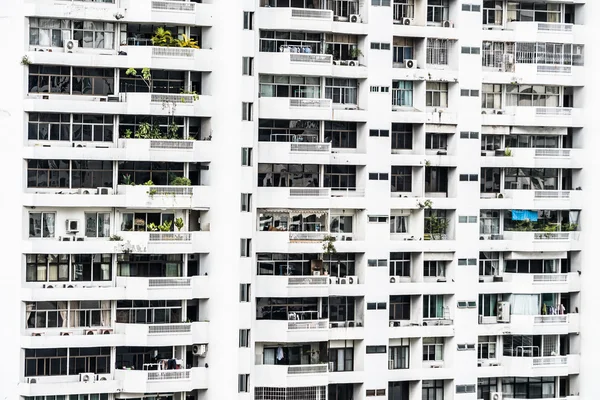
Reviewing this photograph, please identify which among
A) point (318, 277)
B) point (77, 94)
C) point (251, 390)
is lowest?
point (251, 390)

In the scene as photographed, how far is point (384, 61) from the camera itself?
53438 millimetres

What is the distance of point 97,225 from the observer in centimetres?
5188

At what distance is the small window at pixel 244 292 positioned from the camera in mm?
51469

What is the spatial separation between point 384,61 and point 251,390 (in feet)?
35.3

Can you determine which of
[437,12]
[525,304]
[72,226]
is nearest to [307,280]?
[72,226]

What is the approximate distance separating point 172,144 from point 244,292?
15.9ft

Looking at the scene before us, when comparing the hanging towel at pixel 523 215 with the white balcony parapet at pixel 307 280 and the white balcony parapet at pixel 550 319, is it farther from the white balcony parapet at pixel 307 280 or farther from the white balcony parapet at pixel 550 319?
the white balcony parapet at pixel 307 280

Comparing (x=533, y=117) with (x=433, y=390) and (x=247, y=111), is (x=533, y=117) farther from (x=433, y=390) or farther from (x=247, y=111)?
(x=247, y=111)

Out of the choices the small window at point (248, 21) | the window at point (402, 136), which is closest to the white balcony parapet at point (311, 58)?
the small window at point (248, 21)

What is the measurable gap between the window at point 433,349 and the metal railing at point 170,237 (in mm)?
8298

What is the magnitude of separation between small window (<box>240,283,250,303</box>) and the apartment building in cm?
7

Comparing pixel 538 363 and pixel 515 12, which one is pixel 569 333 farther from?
pixel 515 12

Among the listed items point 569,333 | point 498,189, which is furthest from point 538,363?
point 498,189

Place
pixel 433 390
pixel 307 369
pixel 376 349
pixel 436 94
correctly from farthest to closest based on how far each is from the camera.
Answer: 1. pixel 436 94
2. pixel 433 390
3. pixel 376 349
4. pixel 307 369
